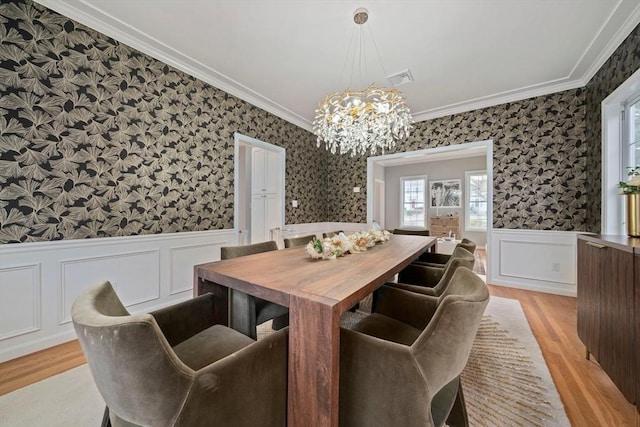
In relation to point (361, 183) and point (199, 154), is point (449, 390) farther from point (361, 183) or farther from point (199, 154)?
point (361, 183)

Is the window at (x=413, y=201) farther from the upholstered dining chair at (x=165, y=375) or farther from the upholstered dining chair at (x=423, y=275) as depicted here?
the upholstered dining chair at (x=165, y=375)

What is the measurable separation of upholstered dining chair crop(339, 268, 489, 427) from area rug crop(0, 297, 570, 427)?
1.86 feet

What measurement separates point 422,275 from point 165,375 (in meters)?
1.98

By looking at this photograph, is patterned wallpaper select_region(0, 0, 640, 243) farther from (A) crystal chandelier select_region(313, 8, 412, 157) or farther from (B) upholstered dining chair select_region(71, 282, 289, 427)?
(B) upholstered dining chair select_region(71, 282, 289, 427)

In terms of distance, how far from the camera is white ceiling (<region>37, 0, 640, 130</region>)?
2.02m

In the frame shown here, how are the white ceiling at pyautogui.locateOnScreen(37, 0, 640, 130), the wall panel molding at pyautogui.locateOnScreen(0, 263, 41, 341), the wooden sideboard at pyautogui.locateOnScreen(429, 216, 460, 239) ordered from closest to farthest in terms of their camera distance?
the wall panel molding at pyautogui.locateOnScreen(0, 263, 41, 341) < the white ceiling at pyautogui.locateOnScreen(37, 0, 640, 130) < the wooden sideboard at pyautogui.locateOnScreen(429, 216, 460, 239)

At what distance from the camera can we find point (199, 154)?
2.98m

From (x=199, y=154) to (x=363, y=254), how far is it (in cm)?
238

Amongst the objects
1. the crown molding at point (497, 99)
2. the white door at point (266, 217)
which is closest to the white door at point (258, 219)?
the white door at point (266, 217)

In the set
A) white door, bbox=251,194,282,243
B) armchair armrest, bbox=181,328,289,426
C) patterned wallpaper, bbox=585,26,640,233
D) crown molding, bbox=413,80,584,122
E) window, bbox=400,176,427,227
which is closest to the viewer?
armchair armrest, bbox=181,328,289,426

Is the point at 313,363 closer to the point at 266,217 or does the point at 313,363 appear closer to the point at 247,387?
→ the point at 247,387

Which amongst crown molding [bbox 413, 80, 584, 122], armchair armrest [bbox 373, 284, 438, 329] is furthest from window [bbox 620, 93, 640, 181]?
armchair armrest [bbox 373, 284, 438, 329]

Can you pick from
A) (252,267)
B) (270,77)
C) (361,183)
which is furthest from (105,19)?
(361,183)

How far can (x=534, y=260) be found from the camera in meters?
3.43
